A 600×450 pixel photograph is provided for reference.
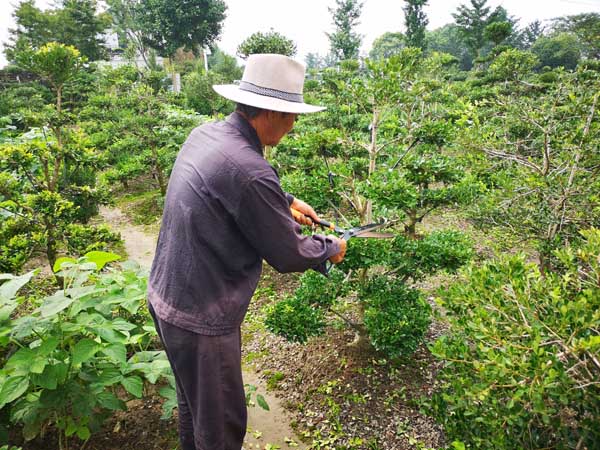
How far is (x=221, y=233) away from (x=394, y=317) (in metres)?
1.49

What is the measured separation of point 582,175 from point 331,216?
392cm

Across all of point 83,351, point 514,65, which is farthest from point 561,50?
point 83,351

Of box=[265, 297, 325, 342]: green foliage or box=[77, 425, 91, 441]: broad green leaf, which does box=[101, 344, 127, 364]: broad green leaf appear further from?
box=[265, 297, 325, 342]: green foliage

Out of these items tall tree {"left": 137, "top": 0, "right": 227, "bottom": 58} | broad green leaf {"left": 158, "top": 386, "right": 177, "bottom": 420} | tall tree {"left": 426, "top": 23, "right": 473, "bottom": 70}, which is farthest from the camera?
tall tree {"left": 426, "top": 23, "right": 473, "bottom": 70}

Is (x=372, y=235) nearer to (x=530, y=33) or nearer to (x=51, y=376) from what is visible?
(x=51, y=376)

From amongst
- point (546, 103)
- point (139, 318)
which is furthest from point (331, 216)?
point (139, 318)

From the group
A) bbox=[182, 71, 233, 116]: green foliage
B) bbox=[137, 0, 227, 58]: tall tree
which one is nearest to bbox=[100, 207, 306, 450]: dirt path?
bbox=[182, 71, 233, 116]: green foliage

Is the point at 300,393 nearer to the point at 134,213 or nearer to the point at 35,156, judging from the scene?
the point at 35,156

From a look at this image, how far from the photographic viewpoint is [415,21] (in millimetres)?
22656

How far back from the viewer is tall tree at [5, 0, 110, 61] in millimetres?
22188

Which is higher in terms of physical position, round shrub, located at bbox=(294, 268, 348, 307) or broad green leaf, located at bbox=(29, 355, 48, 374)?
broad green leaf, located at bbox=(29, 355, 48, 374)

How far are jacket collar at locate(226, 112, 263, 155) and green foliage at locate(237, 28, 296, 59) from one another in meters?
7.56

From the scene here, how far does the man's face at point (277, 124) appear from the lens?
168 cm

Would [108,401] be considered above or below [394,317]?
below
